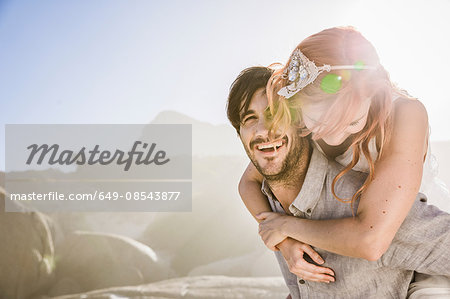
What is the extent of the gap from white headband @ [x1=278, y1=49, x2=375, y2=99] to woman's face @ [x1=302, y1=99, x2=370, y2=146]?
10cm

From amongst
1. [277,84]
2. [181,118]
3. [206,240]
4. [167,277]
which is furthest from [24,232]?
[277,84]

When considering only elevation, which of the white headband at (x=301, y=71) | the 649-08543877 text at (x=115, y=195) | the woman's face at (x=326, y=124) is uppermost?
the white headband at (x=301, y=71)

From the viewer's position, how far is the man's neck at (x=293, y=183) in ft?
7.63

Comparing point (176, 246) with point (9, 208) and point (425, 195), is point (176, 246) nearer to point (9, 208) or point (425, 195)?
point (9, 208)

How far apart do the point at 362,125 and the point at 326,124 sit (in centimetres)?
19

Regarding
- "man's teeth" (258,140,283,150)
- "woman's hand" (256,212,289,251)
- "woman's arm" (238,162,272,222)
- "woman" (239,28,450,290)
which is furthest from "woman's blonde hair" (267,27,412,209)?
"woman's arm" (238,162,272,222)

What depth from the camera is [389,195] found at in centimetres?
173

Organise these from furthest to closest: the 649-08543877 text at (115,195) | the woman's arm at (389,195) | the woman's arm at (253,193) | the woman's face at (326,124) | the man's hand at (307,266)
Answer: the 649-08543877 text at (115,195) → the woman's arm at (253,193) → the man's hand at (307,266) → the woman's face at (326,124) → the woman's arm at (389,195)

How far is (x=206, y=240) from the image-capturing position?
1150 cm

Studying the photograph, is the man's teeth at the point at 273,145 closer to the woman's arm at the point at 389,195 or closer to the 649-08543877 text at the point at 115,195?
the woman's arm at the point at 389,195

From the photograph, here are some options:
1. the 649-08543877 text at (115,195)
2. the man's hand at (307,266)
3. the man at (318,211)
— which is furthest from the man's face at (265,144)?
the 649-08543877 text at (115,195)

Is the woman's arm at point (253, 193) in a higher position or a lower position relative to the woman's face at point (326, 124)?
lower

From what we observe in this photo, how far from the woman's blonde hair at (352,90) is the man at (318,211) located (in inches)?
9.6

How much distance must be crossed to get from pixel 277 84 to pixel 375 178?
0.69 meters
